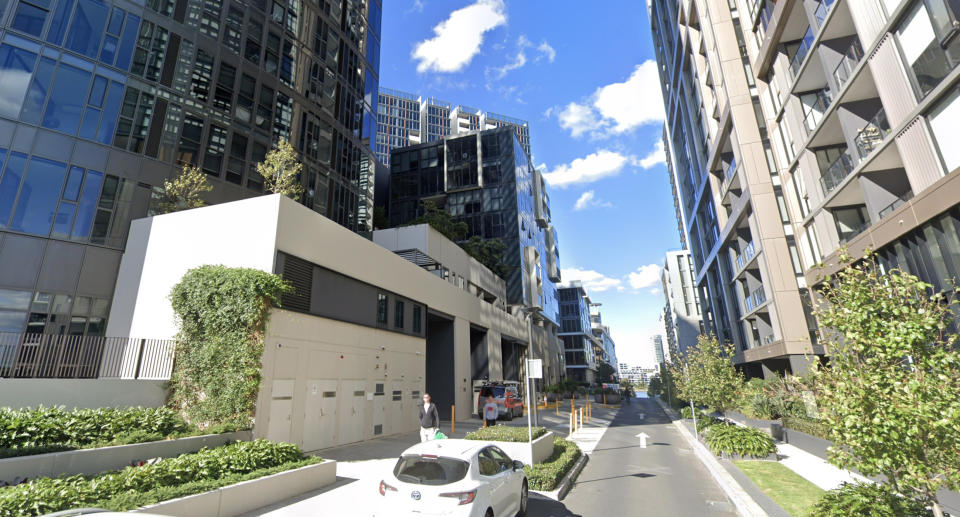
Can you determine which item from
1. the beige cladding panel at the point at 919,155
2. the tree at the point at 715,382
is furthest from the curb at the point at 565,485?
the beige cladding panel at the point at 919,155

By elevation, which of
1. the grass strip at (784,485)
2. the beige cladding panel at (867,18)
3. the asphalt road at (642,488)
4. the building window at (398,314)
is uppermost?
the beige cladding panel at (867,18)

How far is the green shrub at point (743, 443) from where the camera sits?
14.2 meters

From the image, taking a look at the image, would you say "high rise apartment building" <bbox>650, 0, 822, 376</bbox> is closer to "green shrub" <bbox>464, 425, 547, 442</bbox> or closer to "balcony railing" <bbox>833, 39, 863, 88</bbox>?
"balcony railing" <bbox>833, 39, 863, 88</bbox>

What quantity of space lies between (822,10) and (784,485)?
790 inches

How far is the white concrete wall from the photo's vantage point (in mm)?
15117

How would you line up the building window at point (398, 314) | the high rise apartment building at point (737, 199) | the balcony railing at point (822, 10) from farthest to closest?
the high rise apartment building at point (737, 199) < the building window at point (398, 314) < the balcony railing at point (822, 10)

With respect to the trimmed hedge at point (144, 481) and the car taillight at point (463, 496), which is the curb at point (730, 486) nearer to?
the car taillight at point (463, 496)

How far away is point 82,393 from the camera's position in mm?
Result: 11711

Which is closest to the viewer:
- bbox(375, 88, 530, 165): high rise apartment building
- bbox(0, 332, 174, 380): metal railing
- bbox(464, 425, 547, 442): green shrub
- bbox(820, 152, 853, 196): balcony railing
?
bbox(0, 332, 174, 380): metal railing

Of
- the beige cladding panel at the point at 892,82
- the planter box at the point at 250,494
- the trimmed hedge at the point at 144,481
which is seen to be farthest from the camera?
the beige cladding panel at the point at 892,82

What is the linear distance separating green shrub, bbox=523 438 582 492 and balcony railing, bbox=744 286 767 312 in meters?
21.8

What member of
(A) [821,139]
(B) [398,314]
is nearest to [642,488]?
(B) [398,314]

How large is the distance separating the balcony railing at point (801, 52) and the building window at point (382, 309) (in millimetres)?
23457

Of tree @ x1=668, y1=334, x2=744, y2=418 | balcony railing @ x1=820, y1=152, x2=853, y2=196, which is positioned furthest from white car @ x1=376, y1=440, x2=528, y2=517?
balcony railing @ x1=820, y1=152, x2=853, y2=196
